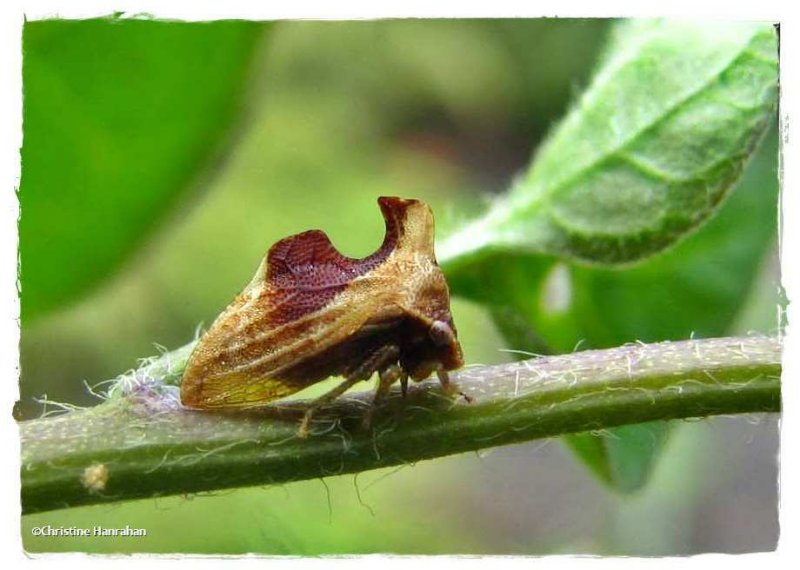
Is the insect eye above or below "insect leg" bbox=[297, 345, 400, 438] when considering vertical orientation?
above

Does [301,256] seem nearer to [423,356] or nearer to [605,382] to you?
[423,356]

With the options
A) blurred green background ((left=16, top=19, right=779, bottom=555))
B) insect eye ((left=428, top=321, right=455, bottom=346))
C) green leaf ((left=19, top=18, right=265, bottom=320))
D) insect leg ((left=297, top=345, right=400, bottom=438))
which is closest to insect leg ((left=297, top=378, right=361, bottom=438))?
insect leg ((left=297, top=345, right=400, bottom=438))

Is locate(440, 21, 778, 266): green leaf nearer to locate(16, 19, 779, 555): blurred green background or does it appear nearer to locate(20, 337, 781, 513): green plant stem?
locate(16, 19, 779, 555): blurred green background

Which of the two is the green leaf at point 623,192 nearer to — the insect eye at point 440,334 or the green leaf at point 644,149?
the green leaf at point 644,149

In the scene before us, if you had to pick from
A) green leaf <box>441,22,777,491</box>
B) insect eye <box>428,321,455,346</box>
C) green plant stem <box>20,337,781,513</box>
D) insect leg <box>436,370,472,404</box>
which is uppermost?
green leaf <box>441,22,777,491</box>

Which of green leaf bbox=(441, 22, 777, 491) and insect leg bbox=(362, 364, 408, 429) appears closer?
insect leg bbox=(362, 364, 408, 429)
